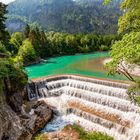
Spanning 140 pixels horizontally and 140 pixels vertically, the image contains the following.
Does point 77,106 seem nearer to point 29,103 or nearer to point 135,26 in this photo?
point 29,103

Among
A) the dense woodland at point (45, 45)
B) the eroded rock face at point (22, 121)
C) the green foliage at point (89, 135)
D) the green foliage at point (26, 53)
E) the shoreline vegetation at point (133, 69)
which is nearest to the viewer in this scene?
the shoreline vegetation at point (133, 69)

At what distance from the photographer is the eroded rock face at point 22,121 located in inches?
598

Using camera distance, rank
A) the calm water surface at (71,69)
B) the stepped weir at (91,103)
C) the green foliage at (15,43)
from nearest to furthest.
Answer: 1. the stepped weir at (91,103)
2. the calm water surface at (71,69)
3. the green foliage at (15,43)

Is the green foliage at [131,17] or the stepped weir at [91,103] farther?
the stepped weir at [91,103]

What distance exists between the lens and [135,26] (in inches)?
308

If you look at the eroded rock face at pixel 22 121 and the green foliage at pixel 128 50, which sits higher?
the green foliage at pixel 128 50

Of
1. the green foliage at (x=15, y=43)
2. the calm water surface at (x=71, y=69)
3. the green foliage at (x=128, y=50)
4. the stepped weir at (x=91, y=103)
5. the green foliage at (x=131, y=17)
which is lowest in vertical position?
the calm water surface at (x=71, y=69)

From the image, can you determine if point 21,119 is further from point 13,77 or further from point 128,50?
point 128,50

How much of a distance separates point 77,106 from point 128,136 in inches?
229

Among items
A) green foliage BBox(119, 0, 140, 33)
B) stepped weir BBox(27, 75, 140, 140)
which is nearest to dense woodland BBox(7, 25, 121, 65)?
stepped weir BBox(27, 75, 140, 140)

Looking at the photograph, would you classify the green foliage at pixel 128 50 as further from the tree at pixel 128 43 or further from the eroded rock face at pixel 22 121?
the eroded rock face at pixel 22 121

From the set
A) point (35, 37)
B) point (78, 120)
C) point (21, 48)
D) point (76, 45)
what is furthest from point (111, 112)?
point (76, 45)

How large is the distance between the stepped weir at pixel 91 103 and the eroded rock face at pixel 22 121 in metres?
0.97

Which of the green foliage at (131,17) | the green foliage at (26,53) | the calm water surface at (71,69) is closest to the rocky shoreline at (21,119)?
the green foliage at (131,17)
